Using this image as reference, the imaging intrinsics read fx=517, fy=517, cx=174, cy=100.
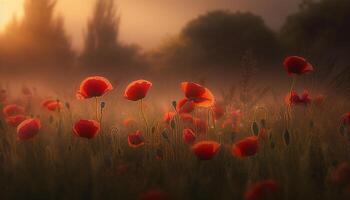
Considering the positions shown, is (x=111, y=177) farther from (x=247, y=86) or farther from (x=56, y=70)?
(x=56, y=70)

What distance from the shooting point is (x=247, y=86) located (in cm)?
398

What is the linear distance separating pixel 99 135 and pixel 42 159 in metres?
0.65

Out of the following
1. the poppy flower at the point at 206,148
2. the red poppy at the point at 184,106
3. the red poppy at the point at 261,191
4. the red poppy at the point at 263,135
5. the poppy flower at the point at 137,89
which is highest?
the poppy flower at the point at 137,89

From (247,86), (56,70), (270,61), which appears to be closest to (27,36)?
(56,70)

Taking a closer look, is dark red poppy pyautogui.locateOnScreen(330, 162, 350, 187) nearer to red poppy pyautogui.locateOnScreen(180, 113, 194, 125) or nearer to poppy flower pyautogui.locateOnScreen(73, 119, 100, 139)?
poppy flower pyautogui.locateOnScreen(73, 119, 100, 139)

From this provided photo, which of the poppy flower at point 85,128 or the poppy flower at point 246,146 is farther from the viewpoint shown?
the poppy flower at point 85,128

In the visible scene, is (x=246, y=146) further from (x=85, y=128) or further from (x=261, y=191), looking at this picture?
(x=85, y=128)

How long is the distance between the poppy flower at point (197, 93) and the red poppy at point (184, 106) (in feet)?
0.20

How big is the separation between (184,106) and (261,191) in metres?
1.62

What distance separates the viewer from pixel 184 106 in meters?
3.33

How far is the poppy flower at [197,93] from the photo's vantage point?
2.98m

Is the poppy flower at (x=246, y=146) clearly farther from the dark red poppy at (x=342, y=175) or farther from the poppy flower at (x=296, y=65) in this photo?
the poppy flower at (x=296, y=65)

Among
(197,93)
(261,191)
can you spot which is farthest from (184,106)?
(261,191)

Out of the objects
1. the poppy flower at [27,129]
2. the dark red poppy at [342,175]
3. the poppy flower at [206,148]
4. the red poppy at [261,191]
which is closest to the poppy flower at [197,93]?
the poppy flower at [206,148]
